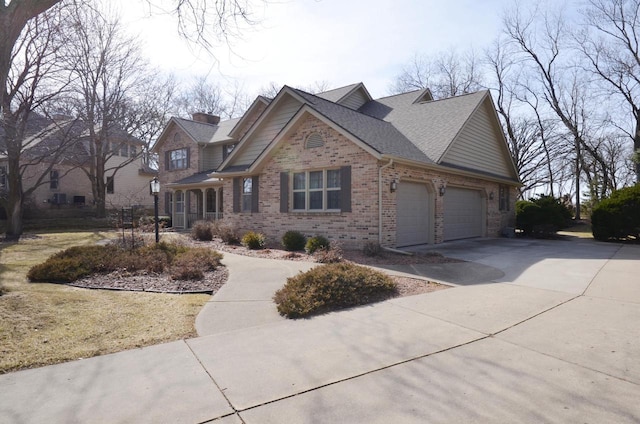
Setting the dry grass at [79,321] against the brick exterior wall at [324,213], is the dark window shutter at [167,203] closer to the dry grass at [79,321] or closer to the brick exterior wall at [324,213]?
the brick exterior wall at [324,213]

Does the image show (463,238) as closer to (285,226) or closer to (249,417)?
(285,226)

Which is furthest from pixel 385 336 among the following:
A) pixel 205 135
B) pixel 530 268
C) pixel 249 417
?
pixel 205 135

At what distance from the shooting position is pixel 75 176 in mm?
30688

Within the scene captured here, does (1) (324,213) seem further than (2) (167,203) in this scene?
No

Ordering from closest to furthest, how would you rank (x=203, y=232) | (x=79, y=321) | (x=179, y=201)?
(x=79, y=321), (x=203, y=232), (x=179, y=201)

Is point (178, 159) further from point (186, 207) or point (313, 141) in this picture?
point (313, 141)

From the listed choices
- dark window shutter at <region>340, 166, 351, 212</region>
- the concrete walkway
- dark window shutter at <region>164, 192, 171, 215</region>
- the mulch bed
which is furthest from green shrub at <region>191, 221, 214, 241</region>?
dark window shutter at <region>164, 192, 171, 215</region>

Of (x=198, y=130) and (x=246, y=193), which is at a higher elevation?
(x=198, y=130)

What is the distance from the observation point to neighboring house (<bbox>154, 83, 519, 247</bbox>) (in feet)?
38.5

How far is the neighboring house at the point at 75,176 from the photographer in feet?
70.5

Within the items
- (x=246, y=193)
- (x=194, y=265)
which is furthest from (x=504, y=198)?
(x=194, y=265)

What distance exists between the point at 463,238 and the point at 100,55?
23.8 m

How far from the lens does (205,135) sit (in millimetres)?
24953

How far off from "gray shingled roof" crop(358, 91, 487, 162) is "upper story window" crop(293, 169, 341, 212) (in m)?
3.73
